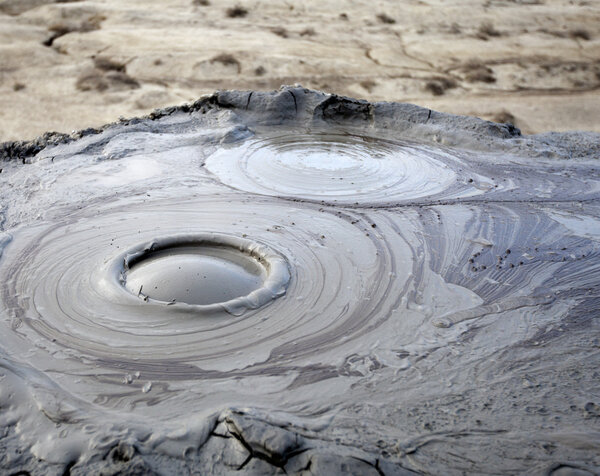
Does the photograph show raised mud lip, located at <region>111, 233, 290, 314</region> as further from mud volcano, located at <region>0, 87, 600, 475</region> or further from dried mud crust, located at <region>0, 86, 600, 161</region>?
dried mud crust, located at <region>0, 86, 600, 161</region>

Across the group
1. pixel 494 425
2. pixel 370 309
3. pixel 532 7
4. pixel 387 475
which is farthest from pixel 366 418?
pixel 532 7

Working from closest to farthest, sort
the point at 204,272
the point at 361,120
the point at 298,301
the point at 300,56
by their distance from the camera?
the point at 298,301 < the point at 204,272 < the point at 361,120 < the point at 300,56

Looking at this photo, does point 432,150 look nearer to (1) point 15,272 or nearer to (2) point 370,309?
(2) point 370,309

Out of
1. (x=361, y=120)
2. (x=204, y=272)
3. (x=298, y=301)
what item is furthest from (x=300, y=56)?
(x=298, y=301)

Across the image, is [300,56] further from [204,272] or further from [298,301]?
[298,301]

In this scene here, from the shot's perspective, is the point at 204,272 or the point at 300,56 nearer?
the point at 204,272

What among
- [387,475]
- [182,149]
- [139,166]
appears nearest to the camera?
[387,475]

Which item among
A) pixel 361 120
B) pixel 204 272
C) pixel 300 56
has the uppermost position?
pixel 204 272

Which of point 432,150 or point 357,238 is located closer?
point 357,238
